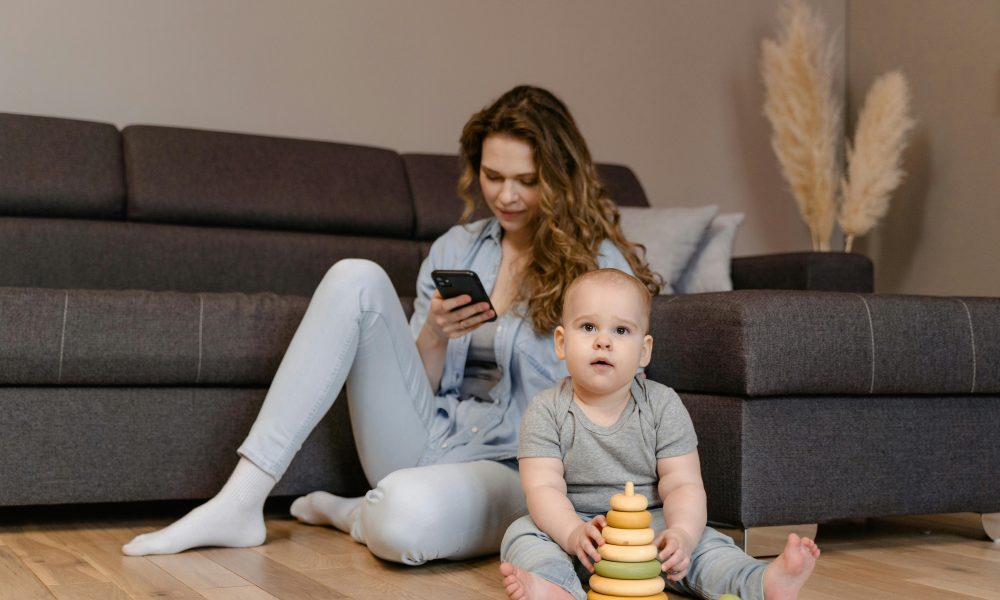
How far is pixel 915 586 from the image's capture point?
1707mm

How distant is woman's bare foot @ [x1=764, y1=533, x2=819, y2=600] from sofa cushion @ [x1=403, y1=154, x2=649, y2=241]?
178 centimetres

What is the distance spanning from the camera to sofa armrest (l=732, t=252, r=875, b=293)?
2.78 metres

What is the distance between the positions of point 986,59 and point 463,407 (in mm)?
2656

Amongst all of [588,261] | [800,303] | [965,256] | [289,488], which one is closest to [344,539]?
[289,488]

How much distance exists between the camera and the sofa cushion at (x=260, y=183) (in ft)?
9.24

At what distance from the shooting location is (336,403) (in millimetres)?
2281

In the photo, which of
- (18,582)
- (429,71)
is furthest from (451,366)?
(429,71)

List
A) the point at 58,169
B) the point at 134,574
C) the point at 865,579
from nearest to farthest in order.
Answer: the point at 134,574
the point at 865,579
the point at 58,169

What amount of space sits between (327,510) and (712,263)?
1.28 m

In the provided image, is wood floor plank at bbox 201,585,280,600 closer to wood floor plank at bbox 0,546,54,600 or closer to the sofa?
wood floor plank at bbox 0,546,54,600

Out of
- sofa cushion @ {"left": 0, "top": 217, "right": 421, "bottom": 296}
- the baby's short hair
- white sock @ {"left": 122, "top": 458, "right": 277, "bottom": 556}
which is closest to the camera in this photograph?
the baby's short hair

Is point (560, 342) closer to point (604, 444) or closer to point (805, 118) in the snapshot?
point (604, 444)

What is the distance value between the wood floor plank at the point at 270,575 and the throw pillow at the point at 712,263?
1.46 metres

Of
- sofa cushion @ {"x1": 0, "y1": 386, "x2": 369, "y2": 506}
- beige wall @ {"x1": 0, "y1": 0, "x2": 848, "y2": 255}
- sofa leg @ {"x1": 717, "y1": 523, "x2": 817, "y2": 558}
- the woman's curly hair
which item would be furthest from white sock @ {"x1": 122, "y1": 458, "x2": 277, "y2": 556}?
beige wall @ {"x1": 0, "y1": 0, "x2": 848, "y2": 255}
